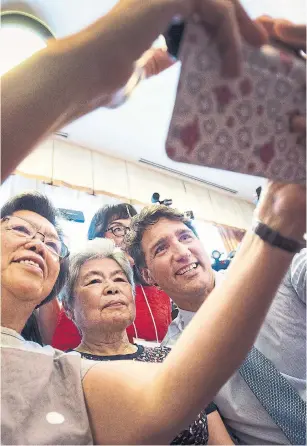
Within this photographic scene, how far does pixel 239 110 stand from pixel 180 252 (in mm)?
702

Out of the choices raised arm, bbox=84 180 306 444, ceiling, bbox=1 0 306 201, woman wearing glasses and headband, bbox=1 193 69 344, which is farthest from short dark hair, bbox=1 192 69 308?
ceiling, bbox=1 0 306 201

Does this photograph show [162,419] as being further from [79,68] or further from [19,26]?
[19,26]

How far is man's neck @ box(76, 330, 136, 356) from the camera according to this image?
1.02 meters

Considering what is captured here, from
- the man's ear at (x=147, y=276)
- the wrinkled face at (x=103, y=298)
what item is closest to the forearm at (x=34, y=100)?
the wrinkled face at (x=103, y=298)

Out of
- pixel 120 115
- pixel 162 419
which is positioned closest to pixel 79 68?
pixel 162 419

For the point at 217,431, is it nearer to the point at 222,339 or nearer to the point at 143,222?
the point at 222,339

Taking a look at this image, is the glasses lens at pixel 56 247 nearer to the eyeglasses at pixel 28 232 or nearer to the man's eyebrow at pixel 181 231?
the eyeglasses at pixel 28 232

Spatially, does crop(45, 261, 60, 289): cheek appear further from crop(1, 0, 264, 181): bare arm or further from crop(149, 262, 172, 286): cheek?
crop(1, 0, 264, 181): bare arm

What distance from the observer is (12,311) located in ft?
2.71

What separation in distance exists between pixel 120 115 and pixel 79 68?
2.70 m

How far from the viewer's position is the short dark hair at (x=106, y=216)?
5.75ft

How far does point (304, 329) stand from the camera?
0.93m

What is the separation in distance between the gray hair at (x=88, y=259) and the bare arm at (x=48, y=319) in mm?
190

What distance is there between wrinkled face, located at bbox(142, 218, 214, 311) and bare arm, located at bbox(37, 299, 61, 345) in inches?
14.6
